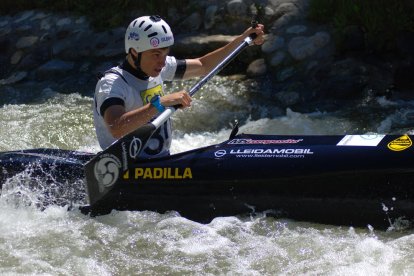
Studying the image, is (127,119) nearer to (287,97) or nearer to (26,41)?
(287,97)

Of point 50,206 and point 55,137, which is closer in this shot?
point 50,206

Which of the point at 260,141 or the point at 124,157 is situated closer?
the point at 124,157

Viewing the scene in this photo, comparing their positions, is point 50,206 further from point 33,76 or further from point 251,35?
point 33,76

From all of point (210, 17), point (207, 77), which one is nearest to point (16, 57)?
point (210, 17)

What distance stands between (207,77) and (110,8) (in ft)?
13.7

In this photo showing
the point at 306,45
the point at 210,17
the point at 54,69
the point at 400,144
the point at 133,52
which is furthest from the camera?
the point at 54,69

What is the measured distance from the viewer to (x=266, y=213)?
5.31 m

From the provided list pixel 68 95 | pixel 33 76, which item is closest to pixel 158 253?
pixel 68 95

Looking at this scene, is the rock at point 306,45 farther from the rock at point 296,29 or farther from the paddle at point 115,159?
the paddle at point 115,159

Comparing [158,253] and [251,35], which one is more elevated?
[251,35]

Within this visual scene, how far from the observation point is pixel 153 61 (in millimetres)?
5426

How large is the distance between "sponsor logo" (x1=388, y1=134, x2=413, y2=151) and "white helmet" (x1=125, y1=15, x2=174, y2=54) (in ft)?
5.20

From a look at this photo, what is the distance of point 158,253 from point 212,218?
0.53m

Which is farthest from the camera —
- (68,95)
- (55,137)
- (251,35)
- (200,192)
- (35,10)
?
(35,10)
